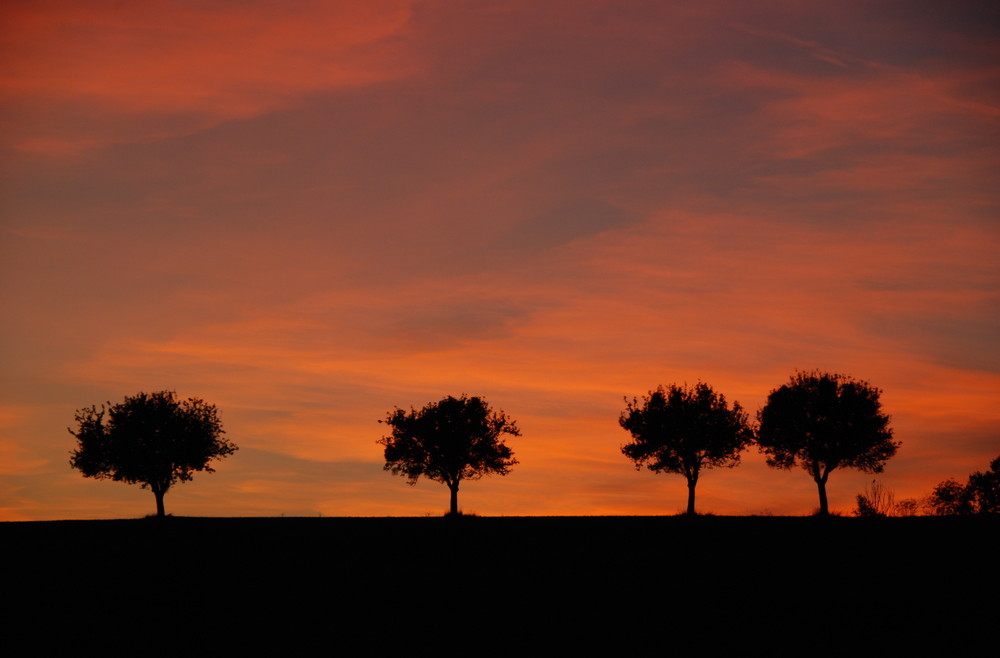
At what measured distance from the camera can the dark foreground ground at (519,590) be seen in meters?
26.3

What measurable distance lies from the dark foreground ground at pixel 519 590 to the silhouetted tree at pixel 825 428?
115 ft

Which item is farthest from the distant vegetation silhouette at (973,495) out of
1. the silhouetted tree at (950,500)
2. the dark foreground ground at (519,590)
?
the dark foreground ground at (519,590)

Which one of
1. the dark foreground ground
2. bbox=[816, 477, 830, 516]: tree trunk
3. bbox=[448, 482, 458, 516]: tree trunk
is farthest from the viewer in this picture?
bbox=[448, 482, 458, 516]: tree trunk

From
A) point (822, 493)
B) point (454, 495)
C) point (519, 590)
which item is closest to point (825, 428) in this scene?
point (822, 493)

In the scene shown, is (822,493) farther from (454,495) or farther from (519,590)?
(519,590)

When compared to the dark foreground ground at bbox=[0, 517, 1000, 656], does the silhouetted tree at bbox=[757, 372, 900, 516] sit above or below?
above

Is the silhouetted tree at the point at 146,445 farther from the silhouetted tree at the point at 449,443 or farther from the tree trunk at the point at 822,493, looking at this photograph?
the tree trunk at the point at 822,493

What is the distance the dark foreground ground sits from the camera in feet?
86.2

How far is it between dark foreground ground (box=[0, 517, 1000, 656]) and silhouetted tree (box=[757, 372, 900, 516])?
115ft

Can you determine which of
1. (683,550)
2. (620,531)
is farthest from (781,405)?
(683,550)

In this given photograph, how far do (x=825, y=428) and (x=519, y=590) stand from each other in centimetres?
5767

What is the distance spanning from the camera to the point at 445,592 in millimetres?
32438

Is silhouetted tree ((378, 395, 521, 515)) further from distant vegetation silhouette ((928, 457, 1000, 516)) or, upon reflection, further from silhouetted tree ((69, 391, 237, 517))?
distant vegetation silhouette ((928, 457, 1000, 516))

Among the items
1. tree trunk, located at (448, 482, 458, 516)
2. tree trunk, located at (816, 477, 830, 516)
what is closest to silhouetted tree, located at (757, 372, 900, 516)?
tree trunk, located at (816, 477, 830, 516)
